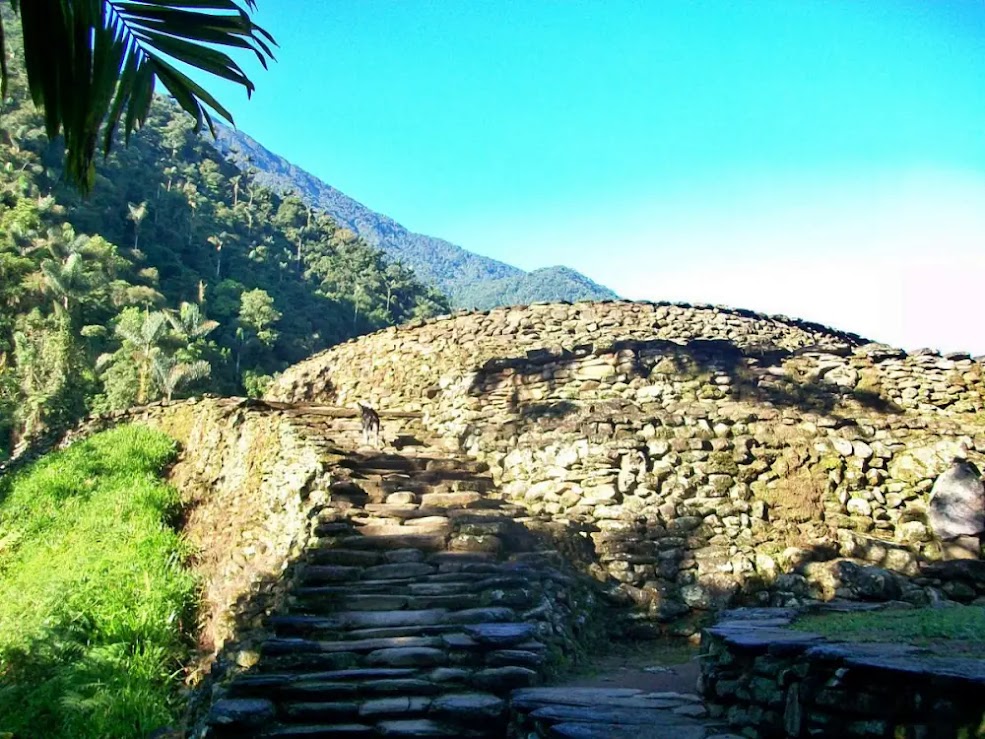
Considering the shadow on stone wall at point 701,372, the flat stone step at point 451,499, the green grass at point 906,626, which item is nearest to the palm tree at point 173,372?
the shadow on stone wall at point 701,372

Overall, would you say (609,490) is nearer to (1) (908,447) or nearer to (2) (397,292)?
(1) (908,447)

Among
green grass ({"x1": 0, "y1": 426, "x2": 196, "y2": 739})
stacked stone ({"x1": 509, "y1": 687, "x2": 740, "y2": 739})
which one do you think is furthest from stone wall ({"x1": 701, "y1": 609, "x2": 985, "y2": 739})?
green grass ({"x1": 0, "y1": 426, "x2": 196, "y2": 739})

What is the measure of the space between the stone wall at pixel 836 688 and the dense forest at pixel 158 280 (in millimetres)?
13056

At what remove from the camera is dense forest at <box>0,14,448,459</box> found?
76.5 feet

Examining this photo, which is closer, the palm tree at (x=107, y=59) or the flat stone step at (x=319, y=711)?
the palm tree at (x=107, y=59)

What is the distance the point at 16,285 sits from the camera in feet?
92.5

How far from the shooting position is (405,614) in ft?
17.4

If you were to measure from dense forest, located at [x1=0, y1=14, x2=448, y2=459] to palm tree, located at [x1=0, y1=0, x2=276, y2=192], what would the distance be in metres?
11.7

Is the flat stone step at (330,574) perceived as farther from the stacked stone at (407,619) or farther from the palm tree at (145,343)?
the palm tree at (145,343)

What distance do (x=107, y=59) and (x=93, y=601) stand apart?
6.54 m

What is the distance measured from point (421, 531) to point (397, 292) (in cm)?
4312

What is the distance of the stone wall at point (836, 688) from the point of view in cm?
241

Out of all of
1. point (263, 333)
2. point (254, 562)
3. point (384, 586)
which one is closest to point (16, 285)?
point (263, 333)

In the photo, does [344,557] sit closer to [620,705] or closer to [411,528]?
[411,528]
